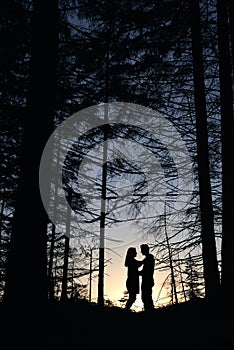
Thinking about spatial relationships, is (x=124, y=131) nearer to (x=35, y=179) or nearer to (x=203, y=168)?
(x=203, y=168)

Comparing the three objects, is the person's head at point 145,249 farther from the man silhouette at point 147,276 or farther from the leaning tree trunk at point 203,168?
the leaning tree trunk at point 203,168

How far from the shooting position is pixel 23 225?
19.0 feet

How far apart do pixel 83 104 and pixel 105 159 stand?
293 centimetres

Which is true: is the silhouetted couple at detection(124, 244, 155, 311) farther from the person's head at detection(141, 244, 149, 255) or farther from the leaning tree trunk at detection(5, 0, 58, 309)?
the leaning tree trunk at detection(5, 0, 58, 309)

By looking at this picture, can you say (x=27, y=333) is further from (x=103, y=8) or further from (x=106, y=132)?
(x=106, y=132)

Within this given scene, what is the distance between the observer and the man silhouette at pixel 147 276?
A: 9.27m

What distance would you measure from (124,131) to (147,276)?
496cm

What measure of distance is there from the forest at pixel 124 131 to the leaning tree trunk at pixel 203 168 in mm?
24

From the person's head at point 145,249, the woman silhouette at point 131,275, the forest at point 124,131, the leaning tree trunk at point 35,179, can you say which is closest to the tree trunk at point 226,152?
the forest at point 124,131

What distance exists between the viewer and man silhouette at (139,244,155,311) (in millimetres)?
9273

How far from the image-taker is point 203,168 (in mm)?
8500

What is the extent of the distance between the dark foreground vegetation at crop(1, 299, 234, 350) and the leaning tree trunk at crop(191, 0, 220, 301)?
1.76 metres

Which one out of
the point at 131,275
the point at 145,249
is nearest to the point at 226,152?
the point at 145,249

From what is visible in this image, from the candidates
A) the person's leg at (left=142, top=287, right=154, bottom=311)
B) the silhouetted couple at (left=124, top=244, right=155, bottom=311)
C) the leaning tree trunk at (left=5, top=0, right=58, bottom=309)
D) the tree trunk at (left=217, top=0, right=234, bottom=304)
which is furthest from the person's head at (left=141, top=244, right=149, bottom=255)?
the leaning tree trunk at (left=5, top=0, right=58, bottom=309)
